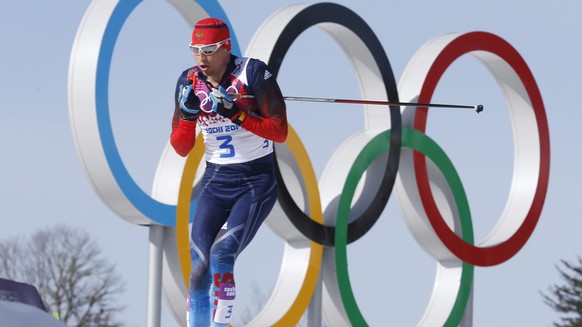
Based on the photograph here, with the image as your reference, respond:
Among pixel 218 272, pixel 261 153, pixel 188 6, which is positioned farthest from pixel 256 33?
pixel 218 272

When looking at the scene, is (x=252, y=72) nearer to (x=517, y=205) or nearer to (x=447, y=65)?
(x=447, y=65)

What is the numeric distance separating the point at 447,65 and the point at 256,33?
3.07 metres

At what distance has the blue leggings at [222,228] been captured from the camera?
7289 millimetres

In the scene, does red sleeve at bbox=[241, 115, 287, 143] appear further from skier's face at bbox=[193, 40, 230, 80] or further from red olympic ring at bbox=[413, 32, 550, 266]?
red olympic ring at bbox=[413, 32, 550, 266]

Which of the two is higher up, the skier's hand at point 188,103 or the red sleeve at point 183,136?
the skier's hand at point 188,103

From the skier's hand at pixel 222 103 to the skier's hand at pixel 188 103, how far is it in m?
0.13

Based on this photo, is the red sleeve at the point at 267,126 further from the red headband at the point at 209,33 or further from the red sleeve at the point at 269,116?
the red headband at the point at 209,33

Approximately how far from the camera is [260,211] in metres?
7.68

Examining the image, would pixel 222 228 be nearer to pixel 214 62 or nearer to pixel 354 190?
pixel 214 62

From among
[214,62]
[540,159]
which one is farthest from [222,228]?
[540,159]

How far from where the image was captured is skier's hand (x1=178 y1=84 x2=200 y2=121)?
280 inches

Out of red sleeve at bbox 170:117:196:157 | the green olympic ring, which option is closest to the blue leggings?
red sleeve at bbox 170:117:196:157

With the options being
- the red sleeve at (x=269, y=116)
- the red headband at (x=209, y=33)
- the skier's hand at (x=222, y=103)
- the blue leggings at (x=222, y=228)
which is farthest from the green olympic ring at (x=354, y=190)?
the skier's hand at (x=222, y=103)

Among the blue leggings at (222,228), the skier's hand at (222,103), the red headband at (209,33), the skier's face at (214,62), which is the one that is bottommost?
the blue leggings at (222,228)
